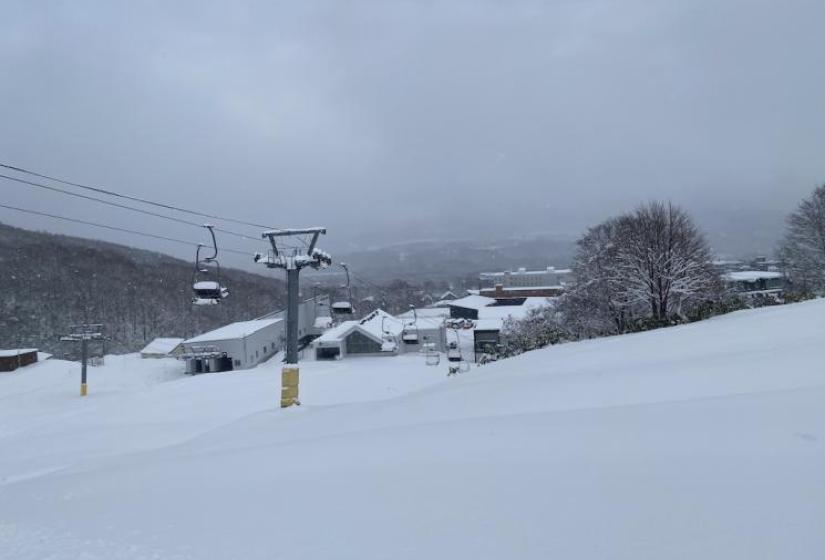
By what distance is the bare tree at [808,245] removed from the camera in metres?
23.0

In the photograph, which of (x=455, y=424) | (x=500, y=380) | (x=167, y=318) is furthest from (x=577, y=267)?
(x=167, y=318)

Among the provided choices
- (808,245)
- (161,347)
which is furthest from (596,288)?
(161,347)

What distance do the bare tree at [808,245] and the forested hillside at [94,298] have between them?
59.8 meters

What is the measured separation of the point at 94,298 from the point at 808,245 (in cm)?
9109

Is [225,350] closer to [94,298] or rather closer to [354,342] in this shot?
[354,342]

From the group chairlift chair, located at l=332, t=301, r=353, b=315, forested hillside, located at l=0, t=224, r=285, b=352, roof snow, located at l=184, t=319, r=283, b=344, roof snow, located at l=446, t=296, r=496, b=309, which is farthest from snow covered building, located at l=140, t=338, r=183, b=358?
roof snow, located at l=446, t=296, r=496, b=309

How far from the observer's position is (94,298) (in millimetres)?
76875

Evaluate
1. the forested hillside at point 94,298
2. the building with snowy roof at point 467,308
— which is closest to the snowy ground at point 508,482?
the building with snowy roof at point 467,308

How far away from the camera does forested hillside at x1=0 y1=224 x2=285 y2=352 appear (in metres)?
70.7

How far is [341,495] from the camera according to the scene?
3.39 meters

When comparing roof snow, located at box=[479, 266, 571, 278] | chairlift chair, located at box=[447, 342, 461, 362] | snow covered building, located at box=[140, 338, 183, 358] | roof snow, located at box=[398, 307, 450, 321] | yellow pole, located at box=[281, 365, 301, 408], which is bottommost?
chairlift chair, located at box=[447, 342, 461, 362]

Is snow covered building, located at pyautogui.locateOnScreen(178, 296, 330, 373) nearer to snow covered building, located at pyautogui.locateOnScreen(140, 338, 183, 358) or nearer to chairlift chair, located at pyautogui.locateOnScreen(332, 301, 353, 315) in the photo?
snow covered building, located at pyautogui.locateOnScreen(140, 338, 183, 358)

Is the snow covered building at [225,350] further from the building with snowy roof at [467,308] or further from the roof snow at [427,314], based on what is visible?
the building with snowy roof at [467,308]

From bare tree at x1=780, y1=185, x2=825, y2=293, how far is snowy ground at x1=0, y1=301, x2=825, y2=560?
70.8 ft
